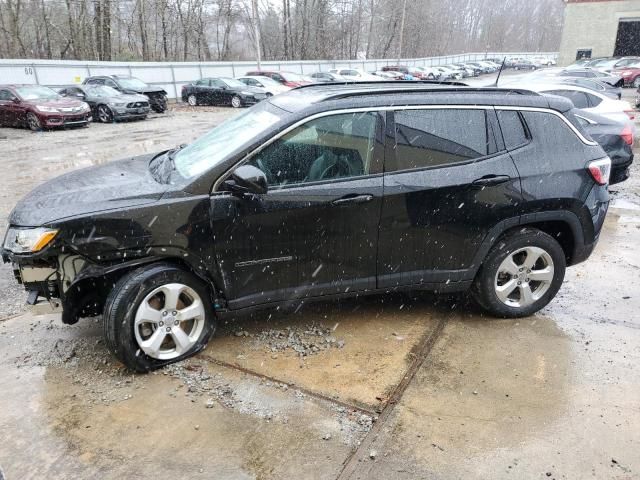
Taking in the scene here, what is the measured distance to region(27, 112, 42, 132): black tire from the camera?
17.3 metres

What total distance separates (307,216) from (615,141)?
6525 mm

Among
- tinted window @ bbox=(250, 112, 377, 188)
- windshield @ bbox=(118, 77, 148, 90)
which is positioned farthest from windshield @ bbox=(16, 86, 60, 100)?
tinted window @ bbox=(250, 112, 377, 188)

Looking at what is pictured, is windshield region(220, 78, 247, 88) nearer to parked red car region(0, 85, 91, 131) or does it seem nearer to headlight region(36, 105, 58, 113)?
parked red car region(0, 85, 91, 131)

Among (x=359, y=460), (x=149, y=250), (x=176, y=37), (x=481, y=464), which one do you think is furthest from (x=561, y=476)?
(x=176, y=37)

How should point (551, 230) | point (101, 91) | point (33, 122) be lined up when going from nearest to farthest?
point (551, 230), point (33, 122), point (101, 91)

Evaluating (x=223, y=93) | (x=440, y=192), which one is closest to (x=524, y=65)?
(x=223, y=93)

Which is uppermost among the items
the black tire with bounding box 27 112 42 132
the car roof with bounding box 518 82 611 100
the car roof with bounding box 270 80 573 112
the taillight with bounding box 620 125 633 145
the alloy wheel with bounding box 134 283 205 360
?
the car roof with bounding box 270 80 573 112

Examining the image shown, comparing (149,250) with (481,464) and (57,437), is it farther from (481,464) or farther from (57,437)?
(481,464)

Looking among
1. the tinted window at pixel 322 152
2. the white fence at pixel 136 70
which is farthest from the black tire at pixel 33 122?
the tinted window at pixel 322 152

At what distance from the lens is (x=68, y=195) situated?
131 inches

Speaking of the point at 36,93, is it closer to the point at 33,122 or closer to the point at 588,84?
the point at 33,122

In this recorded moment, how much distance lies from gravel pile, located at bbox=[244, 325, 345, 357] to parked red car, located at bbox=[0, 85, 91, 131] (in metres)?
16.6

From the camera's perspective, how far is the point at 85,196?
3258mm

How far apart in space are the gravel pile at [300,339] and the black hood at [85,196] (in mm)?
Answer: 1305
